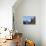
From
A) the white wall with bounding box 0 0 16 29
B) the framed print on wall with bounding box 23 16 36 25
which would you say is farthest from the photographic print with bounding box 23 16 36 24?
the white wall with bounding box 0 0 16 29

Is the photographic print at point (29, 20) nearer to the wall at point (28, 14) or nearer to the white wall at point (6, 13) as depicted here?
the wall at point (28, 14)

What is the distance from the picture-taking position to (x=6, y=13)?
14.8 ft

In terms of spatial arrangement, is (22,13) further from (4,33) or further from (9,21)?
(4,33)

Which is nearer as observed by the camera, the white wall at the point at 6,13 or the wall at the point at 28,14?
the white wall at the point at 6,13

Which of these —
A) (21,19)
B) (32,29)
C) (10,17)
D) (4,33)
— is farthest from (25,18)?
(4,33)

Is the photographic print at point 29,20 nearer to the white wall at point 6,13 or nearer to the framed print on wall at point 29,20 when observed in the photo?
the framed print on wall at point 29,20

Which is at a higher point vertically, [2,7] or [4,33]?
[2,7]

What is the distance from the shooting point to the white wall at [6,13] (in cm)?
446

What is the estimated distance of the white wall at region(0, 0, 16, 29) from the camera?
14.6 ft

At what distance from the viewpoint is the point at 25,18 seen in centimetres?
571

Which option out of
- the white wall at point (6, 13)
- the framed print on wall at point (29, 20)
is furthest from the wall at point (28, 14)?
the white wall at point (6, 13)

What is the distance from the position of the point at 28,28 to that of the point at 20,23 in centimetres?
46

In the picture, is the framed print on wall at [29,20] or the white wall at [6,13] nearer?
the white wall at [6,13]

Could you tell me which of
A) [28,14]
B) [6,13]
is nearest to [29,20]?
[28,14]
